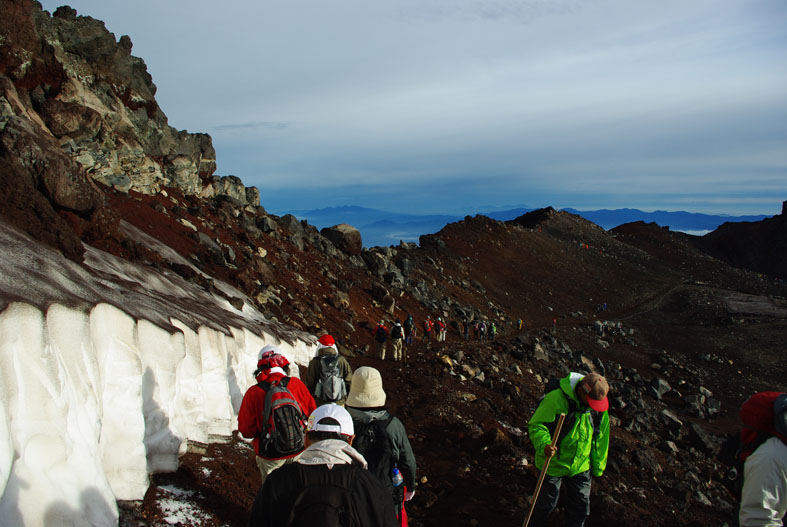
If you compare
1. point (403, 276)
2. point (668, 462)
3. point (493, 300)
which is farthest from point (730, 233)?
point (668, 462)

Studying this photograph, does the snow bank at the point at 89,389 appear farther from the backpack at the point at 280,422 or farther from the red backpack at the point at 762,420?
the red backpack at the point at 762,420

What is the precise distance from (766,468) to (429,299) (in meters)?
32.4

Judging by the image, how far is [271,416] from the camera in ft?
18.4

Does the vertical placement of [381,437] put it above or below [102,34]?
below

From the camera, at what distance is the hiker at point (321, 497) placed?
9.67 ft

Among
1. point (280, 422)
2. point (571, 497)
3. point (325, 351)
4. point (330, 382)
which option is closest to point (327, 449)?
point (280, 422)

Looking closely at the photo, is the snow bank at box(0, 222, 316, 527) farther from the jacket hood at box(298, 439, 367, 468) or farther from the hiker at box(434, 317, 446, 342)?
the hiker at box(434, 317, 446, 342)

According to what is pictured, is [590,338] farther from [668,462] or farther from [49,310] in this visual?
[49,310]

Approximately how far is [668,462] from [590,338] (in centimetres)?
2047

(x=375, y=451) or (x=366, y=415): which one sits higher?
(x=366, y=415)

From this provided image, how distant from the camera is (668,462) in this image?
15.5 metres

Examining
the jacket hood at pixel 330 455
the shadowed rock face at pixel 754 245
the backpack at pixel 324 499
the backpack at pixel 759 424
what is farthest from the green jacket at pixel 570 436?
the shadowed rock face at pixel 754 245

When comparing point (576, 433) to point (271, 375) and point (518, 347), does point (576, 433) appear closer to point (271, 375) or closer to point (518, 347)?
point (271, 375)

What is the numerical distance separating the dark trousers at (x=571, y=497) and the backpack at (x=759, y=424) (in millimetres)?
1850
